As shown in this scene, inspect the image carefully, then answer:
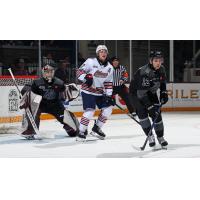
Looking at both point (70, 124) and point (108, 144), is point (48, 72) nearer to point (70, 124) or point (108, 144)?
point (70, 124)

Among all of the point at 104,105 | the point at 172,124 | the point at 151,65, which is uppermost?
the point at 151,65

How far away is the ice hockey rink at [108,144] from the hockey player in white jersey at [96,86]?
0.30m

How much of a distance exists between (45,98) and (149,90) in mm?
1528

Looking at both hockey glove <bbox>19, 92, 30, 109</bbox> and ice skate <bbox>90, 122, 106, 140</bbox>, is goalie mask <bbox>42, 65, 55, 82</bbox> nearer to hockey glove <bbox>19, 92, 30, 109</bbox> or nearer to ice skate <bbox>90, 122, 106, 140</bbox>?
hockey glove <bbox>19, 92, 30, 109</bbox>

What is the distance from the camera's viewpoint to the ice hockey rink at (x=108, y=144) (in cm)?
499

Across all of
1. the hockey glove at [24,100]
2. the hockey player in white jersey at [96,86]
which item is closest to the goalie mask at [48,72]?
the hockey glove at [24,100]

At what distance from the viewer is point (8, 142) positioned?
5922mm

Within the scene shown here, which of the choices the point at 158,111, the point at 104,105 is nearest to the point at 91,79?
the point at 104,105

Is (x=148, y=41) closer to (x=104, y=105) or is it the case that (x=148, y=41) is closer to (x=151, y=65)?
(x=104, y=105)

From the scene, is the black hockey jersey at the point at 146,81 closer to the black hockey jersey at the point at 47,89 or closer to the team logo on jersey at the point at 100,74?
the team logo on jersey at the point at 100,74

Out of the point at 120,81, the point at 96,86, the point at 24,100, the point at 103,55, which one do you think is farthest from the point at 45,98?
the point at 120,81

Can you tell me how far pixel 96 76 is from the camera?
5820 millimetres
